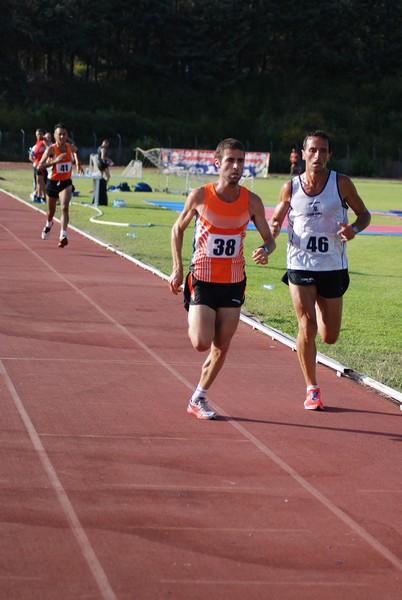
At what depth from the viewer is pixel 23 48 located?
84.2 m

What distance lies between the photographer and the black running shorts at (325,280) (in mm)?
8469

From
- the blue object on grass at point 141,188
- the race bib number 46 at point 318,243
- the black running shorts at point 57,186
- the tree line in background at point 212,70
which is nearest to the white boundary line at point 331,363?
the race bib number 46 at point 318,243

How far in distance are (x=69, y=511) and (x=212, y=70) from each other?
8603 centimetres

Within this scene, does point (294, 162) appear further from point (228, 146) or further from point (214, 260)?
point (228, 146)

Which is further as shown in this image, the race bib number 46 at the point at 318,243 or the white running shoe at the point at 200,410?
the race bib number 46 at the point at 318,243

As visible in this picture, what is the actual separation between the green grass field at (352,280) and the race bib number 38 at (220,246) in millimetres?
2322

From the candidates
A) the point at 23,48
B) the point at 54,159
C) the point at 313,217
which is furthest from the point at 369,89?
the point at 313,217

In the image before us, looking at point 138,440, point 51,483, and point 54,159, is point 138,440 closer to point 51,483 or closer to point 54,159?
point 51,483

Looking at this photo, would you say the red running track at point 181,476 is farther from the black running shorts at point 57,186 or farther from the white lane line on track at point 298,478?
the black running shorts at point 57,186

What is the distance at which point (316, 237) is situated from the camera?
27.6 feet

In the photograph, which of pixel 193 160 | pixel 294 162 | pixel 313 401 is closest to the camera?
pixel 313 401

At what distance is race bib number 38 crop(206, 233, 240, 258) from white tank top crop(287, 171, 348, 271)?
625 mm

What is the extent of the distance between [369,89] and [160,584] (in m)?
89.1

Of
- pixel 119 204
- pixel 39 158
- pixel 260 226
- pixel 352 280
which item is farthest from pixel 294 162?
pixel 260 226
